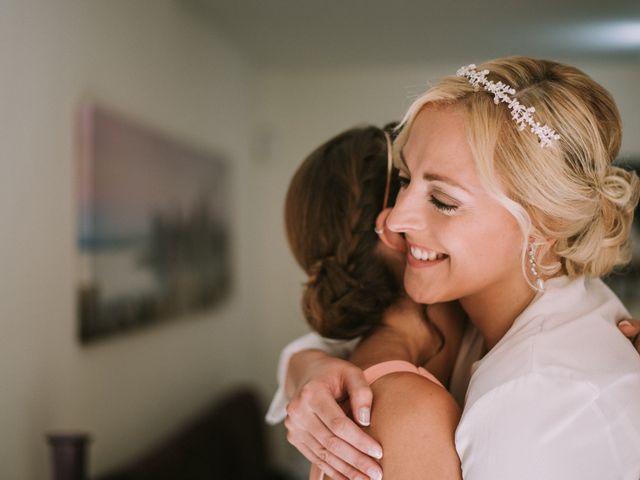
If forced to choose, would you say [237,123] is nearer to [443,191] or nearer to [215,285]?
[215,285]

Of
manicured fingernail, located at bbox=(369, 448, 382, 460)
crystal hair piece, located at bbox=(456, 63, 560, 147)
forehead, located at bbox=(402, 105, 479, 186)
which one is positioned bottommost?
manicured fingernail, located at bbox=(369, 448, 382, 460)

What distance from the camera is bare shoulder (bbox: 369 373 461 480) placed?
40.0 inches

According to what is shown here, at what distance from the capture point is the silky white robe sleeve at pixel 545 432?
0.98 meters

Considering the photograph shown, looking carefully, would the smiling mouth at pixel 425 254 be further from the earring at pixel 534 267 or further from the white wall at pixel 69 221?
the white wall at pixel 69 221

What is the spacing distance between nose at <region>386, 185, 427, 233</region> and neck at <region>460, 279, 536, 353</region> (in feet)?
0.64

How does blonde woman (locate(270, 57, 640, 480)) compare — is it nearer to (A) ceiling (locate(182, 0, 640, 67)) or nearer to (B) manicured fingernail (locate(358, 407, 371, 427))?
(B) manicured fingernail (locate(358, 407, 371, 427))

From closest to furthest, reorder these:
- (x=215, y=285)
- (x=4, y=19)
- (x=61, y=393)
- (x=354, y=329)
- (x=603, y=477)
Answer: (x=603, y=477) → (x=354, y=329) → (x=4, y=19) → (x=61, y=393) → (x=215, y=285)

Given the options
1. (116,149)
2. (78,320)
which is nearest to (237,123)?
(116,149)

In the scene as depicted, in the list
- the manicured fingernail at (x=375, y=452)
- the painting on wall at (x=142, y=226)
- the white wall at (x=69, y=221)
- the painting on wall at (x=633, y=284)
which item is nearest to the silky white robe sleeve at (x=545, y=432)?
the manicured fingernail at (x=375, y=452)

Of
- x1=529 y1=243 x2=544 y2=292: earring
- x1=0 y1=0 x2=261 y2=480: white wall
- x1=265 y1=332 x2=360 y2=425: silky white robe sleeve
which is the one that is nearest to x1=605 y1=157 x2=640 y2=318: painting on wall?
x1=0 y1=0 x2=261 y2=480: white wall

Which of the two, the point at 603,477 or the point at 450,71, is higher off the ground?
the point at 450,71

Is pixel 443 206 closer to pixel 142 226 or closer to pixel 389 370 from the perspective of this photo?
pixel 389 370

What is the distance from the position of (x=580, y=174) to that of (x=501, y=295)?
0.25 meters

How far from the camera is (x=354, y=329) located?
4.74ft
